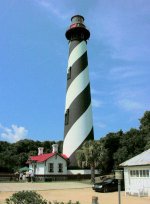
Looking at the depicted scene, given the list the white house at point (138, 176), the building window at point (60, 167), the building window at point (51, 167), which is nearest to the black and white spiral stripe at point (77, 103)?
the building window at point (60, 167)

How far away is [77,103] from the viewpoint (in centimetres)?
4222

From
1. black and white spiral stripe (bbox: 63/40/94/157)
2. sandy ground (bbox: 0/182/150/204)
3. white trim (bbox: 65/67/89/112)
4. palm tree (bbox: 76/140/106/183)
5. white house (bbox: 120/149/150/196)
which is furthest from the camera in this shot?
white trim (bbox: 65/67/89/112)

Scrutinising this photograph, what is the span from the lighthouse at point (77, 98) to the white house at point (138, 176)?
16.1m

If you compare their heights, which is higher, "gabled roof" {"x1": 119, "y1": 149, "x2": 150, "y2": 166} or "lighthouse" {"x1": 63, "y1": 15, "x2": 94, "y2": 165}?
"lighthouse" {"x1": 63, "y1": 15, "x2": 94, "y2": 165}

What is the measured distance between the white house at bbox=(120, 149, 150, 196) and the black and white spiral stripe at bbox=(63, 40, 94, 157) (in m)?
16.0

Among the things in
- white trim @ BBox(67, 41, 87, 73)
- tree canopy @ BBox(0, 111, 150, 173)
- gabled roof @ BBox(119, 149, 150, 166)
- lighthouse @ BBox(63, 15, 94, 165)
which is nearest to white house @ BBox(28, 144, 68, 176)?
lighthouse @ BBox(63, 15, 94, 165)

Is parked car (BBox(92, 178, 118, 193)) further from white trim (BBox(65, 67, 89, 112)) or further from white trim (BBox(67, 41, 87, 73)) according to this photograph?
white trim (BBox(67, 41, 87, 73))

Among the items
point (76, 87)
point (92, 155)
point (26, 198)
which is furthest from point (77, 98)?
point (26, 198)

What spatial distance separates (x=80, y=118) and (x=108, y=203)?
77.3ft

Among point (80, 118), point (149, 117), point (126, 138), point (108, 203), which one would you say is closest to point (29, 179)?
point (80, 118)

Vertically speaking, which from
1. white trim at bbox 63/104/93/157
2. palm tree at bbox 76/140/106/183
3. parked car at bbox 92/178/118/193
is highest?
white trim at bbox 63/104/93/157

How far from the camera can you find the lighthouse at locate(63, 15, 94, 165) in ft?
136

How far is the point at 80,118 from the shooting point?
4169 cm

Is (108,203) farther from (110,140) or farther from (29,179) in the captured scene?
(110,140)
